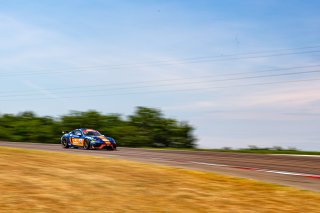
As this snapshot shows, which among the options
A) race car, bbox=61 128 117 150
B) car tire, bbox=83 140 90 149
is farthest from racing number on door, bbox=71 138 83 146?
car tire, bbox=83 140 90 149

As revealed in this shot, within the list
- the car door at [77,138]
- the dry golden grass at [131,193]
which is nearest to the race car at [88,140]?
the car door at [77,138]

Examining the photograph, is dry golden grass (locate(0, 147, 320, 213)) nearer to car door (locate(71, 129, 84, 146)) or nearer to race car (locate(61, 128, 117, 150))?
race car (locate(61, 128, 117, 150))

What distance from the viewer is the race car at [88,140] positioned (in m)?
24.7

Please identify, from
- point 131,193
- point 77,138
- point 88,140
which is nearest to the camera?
point 131,193

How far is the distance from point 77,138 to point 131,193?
17.8 metres

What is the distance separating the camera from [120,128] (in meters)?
40.7

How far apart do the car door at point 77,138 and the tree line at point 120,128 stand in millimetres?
13924

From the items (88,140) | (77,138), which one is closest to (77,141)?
(77,138)

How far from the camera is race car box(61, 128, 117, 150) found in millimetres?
24719

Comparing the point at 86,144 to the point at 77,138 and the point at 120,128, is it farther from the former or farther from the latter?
the point at 120,128

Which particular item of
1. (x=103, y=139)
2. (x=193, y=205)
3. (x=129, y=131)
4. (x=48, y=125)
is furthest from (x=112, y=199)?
(x=48, y=125)

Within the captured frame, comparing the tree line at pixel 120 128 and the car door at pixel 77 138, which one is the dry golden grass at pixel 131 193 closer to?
the car door at pixel 77 138

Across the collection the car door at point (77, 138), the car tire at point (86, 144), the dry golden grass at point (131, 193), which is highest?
the car door at point (77, 138)

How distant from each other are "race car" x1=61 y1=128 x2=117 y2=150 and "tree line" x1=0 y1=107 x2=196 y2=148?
13699 mm
